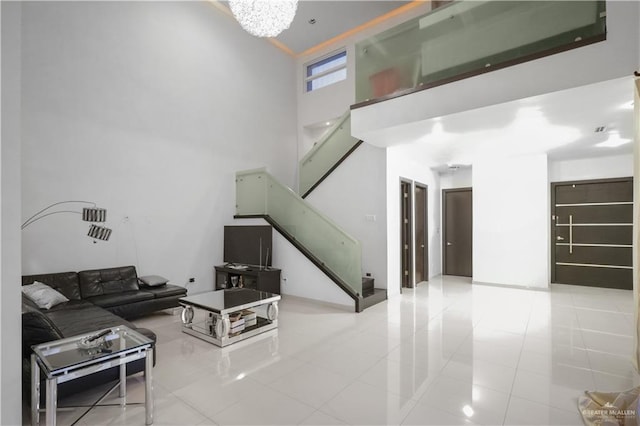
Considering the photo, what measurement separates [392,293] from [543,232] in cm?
359

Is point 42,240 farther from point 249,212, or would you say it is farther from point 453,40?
point 453,40

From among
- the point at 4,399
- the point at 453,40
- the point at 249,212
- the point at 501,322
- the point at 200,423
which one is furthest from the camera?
the point at 249,212

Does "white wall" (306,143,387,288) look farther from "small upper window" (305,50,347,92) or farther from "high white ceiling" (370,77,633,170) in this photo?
"small upper window" (305,50,347,92)

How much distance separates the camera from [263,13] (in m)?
4.41

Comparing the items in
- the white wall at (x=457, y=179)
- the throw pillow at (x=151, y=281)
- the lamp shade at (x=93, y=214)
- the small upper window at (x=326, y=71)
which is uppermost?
the small upper window at (x=326, y=71)

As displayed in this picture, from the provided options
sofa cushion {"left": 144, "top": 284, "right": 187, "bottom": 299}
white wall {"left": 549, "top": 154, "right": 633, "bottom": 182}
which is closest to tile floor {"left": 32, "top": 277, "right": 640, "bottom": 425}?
sofa cushion {"left": 144, "top": 284, "right": 187, "bottom": 299}

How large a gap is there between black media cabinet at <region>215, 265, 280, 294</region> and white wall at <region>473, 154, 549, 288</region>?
16.0 feet

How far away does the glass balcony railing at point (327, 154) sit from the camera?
269 inches

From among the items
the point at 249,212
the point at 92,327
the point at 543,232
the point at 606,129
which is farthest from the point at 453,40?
the point at 92,327

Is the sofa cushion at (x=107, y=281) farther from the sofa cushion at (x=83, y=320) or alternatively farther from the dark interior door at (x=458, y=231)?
the dark interior door at (x=458, y=231)

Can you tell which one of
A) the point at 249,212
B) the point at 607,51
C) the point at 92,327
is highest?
the point at 607,51

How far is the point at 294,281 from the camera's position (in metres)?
6.23

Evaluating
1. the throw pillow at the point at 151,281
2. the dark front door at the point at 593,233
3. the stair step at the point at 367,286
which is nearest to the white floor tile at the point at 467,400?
the stair step at the point at 367,286

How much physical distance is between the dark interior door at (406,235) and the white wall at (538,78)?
2383mm
